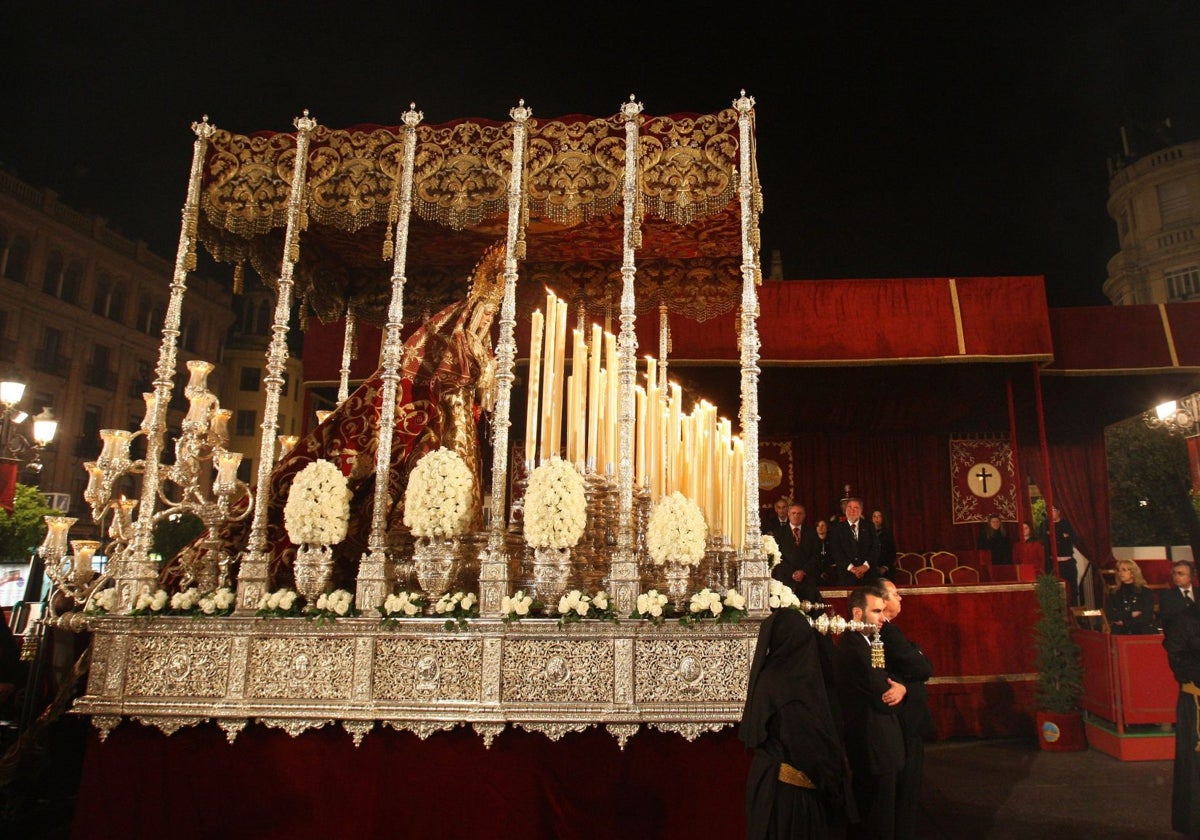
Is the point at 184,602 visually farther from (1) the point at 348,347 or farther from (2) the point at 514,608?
(1) the point at 348,347

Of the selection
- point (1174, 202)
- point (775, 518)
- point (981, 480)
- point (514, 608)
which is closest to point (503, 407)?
point (514, 608)

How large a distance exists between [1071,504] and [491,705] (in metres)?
13.3

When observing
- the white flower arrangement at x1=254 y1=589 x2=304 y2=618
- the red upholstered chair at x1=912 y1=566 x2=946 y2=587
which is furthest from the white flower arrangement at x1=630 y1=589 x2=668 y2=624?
the red upholstered chair at x1=912 y1=566 x2=946 y2=587

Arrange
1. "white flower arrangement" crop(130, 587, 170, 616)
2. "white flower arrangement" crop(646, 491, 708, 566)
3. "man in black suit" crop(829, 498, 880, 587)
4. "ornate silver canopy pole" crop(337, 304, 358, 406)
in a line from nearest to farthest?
"white flower arrangement" crop(646, 491, 708, 566)
"white flower arrangement" crop(130, 587, 170, 616)
"ornate silver canopy pole" crop(337, 304, 358, 406)
"man in black suit" crop(829, 498, 880, 587)

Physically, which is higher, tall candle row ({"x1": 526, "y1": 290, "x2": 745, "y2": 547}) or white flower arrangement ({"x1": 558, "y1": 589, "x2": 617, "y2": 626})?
tall candle row ({"x1": 526, "y1": 290, "x2": 745, "y2": 547})

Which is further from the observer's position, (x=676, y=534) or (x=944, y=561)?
(x=944, y=561)

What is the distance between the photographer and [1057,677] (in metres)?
7.88

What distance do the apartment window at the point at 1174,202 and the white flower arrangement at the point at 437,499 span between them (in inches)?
1569

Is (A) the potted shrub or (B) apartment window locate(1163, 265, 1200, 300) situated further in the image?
(B) apartment window locate(1163, 265, 1200, 300)

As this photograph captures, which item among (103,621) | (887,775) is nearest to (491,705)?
(887,775)

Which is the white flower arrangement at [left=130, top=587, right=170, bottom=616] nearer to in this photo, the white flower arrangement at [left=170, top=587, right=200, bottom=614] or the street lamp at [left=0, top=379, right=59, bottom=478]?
the white flower arrangement at [left=170, top=587, right=200, bottom=614]

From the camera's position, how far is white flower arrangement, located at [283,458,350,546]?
492cm

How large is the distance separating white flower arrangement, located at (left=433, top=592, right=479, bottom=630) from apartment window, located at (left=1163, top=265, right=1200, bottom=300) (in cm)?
3837

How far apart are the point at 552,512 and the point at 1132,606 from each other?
6.61 meters
